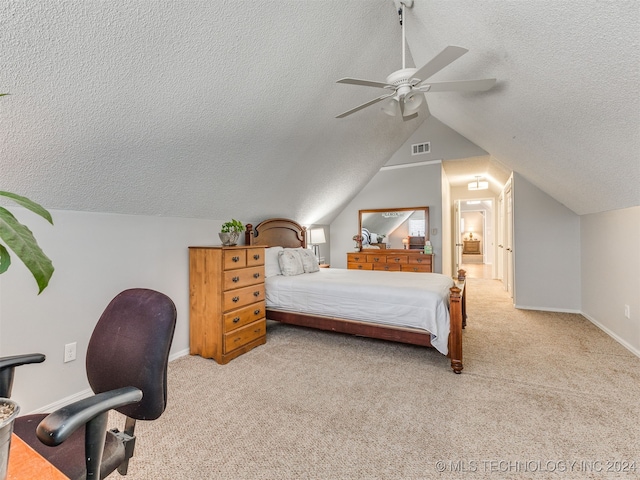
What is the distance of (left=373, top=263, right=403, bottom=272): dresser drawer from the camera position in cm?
550

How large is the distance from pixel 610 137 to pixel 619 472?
6.76ft

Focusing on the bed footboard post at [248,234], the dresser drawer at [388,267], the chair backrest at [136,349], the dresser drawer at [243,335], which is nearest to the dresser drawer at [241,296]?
the dresser drawer at [243,335]

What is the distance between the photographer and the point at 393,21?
275 cm

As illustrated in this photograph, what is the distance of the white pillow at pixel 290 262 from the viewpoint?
3795 mm

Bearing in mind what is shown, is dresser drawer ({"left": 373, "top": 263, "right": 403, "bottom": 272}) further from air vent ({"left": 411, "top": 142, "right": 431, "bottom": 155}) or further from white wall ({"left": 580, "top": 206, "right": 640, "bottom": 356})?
white wall ({"left": 580, "top": 206, "right": 640, "bottom": 356})

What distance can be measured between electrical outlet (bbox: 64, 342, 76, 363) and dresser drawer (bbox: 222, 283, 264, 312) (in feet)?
3.60

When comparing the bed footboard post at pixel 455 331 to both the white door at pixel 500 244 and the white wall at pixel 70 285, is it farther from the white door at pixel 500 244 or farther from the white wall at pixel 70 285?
the white door at pixel 500 244

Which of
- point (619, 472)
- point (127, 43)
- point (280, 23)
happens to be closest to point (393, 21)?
point (280, 23)

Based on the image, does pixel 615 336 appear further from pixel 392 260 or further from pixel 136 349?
pixel 136 349

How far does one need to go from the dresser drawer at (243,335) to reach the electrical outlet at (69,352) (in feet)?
3.60

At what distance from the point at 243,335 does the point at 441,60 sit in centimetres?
281

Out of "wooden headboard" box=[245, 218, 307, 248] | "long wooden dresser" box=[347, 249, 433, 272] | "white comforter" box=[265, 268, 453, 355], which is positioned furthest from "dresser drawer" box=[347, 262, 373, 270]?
"white comforter" box=[265, 268, 453, 355]

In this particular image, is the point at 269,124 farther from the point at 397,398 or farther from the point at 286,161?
the point at 397,398

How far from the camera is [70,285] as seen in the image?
212 cm
